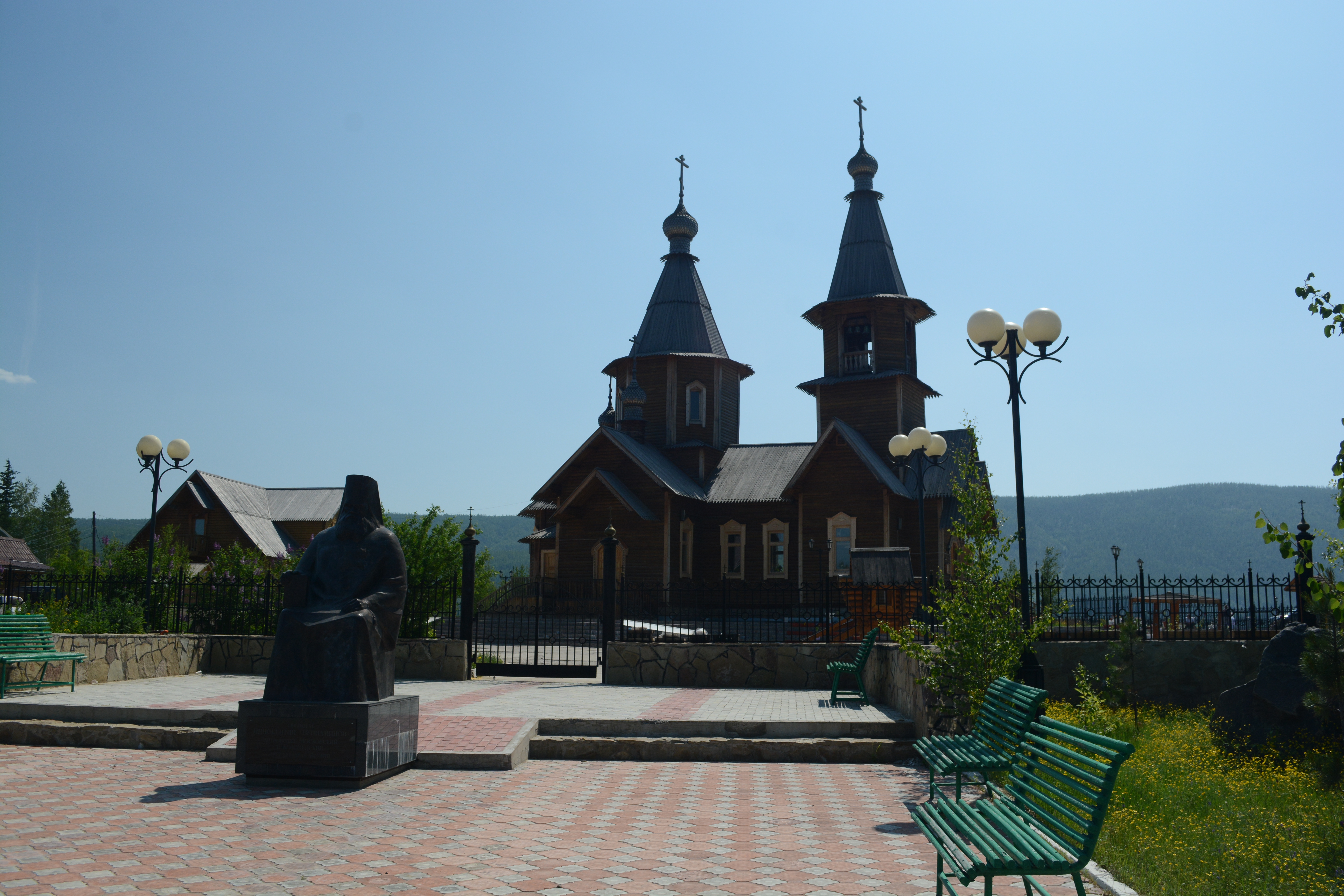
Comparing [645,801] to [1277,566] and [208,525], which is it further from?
[1277,566]

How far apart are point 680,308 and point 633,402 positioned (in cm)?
386

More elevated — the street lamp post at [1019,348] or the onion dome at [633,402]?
the onion dome at [633,402]

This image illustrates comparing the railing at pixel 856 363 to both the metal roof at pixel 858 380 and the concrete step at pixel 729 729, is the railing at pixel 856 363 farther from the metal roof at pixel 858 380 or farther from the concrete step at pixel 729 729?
the concrete step at pixel 729 729

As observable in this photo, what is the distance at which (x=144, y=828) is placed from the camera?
18.4 ft

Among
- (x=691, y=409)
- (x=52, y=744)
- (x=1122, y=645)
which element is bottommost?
(x=52, y=744)

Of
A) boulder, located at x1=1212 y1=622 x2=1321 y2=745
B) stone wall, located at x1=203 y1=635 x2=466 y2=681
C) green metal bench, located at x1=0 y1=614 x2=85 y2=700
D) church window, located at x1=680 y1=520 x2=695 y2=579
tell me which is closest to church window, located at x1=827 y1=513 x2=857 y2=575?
church window, located at x1=680 y1=520 x2=695 y2=579

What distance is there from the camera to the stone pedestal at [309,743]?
6801mm

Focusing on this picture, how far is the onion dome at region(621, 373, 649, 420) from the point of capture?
3350 centimetres

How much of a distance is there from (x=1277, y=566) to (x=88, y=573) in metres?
140

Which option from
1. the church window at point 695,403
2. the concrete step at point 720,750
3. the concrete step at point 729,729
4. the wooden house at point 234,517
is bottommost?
the concrete step at point 720,750

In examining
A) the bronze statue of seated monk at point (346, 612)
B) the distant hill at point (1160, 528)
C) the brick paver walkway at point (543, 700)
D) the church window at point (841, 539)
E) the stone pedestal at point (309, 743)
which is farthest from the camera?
the distant hill at point (1160, 528)

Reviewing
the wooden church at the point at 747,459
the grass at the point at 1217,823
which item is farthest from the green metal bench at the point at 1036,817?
the wooden church at the point at 747,459

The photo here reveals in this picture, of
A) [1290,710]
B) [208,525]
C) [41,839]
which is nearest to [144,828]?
[41,839]

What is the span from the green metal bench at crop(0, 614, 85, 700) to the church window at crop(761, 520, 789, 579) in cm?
2120
